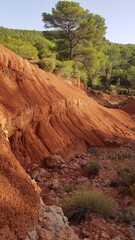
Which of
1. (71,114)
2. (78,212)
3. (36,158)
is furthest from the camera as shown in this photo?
(71,114)

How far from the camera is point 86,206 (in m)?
6.56

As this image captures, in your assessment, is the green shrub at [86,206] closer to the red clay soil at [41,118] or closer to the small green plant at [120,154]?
the red clay soil at [41,118]

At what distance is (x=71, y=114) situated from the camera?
1322cm

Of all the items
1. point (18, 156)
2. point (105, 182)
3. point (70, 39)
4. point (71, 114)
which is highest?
point (70, 39)

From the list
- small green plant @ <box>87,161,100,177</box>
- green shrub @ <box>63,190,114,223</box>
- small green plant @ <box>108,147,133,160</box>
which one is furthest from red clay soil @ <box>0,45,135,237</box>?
green shrub @ <box>63,190,114,223</box>

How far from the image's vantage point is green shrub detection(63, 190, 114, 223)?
634 centimetres

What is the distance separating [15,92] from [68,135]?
2629 mm

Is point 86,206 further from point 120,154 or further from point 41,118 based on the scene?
point 120,154

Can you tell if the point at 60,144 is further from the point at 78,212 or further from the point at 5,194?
the point at 5,194

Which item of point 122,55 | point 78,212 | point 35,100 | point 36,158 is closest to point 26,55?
point 35,100

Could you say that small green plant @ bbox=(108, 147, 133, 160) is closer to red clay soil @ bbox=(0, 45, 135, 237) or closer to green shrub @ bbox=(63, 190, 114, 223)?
red clay soil @ bbox=(0, 45, 135, 237)

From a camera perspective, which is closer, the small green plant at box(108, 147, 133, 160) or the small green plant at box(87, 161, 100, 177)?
the small green plant at box(87, 161, 100, 177)

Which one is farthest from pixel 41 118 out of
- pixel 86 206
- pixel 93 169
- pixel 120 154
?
pixel 86 206

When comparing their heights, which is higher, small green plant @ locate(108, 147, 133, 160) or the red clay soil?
the red clay soil
